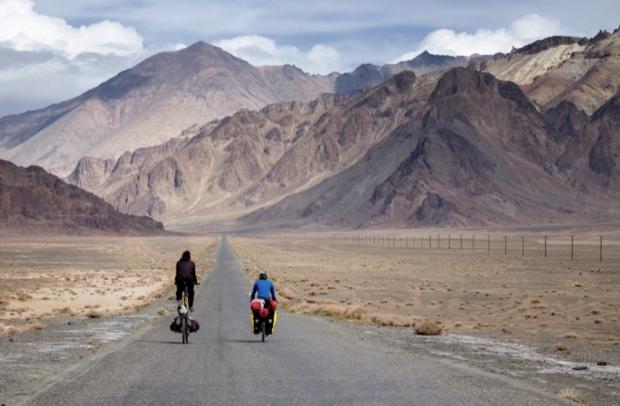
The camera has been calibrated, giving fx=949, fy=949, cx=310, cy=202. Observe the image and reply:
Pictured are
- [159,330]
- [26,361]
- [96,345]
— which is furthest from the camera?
[159,330]

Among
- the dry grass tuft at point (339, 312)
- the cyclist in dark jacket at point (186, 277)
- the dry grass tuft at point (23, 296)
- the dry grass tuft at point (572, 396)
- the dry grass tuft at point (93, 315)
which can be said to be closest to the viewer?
the dry grass tuft at point (572, 396)

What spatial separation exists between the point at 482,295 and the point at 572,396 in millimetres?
32533

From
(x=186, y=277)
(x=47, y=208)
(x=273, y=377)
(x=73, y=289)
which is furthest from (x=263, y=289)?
(x=47, y=208)

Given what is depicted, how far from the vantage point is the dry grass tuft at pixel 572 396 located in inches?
519

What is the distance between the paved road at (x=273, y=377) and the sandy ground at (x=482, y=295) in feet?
15.9

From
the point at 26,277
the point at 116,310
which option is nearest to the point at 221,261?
the point at 26,277

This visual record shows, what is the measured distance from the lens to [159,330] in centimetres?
2478

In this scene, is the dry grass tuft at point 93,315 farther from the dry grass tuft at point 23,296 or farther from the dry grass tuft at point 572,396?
the dry grass tuft at point 572,396

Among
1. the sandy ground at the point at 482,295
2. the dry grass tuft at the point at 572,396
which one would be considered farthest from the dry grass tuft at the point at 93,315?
the dry grass tuft at the point at 572,396

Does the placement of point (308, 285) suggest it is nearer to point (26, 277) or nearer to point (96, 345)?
point (26, 277)

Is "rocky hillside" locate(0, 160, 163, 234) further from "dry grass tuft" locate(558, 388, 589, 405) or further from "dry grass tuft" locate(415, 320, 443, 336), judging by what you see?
"dry grass tuft" locate(558, 388, 589, 405)

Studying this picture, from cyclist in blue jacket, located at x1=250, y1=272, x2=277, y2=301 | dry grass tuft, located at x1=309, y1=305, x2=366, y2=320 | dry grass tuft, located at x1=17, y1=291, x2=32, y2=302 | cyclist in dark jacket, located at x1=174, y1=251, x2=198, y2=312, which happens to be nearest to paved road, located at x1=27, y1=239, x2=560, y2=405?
cyclist in blue jacket, located at x1=250, y1=272, x2=277, y2=301

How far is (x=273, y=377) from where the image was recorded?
15.2m

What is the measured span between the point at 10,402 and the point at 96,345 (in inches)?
320
